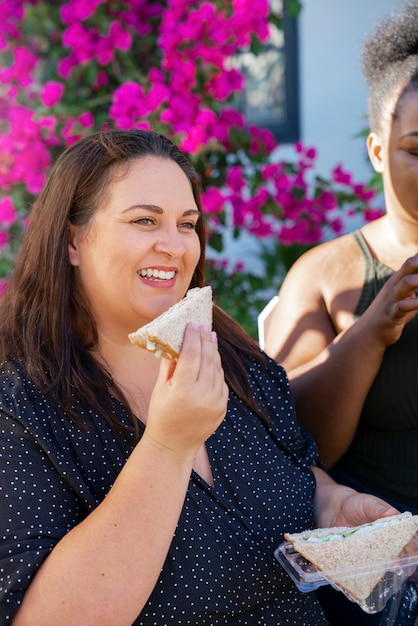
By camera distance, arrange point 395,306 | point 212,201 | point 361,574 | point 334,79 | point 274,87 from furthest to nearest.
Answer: point 274,87
point 334,79
point 212,201
point 395,306
point 361,574

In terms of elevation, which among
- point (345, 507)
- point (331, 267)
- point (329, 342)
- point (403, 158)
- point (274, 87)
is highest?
point (274, 87)

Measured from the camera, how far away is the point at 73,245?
77.5 inches

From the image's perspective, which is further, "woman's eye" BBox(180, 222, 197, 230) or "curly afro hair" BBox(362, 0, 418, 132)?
"curly afro hair" BBox(362, 0, 418, 132)

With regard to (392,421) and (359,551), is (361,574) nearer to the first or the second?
(359,551)

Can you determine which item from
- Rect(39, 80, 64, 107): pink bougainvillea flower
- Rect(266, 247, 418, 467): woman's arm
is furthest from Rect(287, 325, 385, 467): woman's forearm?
Rect(39, 80, 64, 107): pink bougainvillea flower

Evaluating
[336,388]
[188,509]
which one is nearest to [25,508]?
[188,509]

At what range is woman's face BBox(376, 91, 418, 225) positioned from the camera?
2.22 metres

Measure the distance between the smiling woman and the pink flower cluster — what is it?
1844mm

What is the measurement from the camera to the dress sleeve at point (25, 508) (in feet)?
4.97

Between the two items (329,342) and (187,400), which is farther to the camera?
(329,342)

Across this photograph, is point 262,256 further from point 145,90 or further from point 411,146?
point 411,146

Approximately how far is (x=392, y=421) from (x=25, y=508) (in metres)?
1.13

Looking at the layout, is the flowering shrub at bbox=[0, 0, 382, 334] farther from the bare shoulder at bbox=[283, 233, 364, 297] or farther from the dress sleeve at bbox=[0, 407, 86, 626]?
the dress sleeve at bbox=[0, 407, 86, 626]

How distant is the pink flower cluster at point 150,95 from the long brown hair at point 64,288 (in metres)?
1.77
